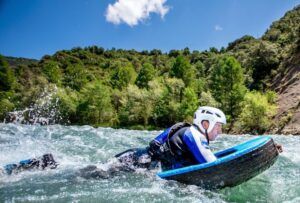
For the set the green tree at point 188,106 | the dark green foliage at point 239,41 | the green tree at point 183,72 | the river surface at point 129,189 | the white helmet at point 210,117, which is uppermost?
the dark green foliage at point 239,41

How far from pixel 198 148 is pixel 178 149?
0.39 m

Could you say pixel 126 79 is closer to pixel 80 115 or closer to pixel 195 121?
pixel 80 115

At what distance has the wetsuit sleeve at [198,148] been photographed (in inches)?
236

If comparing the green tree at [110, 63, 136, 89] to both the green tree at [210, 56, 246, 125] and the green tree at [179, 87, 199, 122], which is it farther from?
the green tree at [179, 87, 199, 122]

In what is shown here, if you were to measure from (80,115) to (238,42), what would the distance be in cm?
6886

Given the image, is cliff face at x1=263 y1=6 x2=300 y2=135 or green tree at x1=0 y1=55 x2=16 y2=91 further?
green tree at x1=0 y1=55 x2=16 y2=91

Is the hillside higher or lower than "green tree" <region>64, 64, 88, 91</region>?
lower

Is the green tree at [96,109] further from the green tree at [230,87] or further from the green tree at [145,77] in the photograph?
the green tree at [230,87]

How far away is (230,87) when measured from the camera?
46625mm

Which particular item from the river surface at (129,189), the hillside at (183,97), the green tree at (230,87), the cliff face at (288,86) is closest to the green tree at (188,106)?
the hillside at (183,97)

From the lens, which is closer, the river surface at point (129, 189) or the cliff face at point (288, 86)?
the river surface at point (129, 189)

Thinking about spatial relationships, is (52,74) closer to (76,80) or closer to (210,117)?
(76,80)

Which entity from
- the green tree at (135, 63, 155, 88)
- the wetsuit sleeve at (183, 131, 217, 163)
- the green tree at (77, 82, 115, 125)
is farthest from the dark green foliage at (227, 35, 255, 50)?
the wetsuit sleeve at (183, 131, 217, 163)

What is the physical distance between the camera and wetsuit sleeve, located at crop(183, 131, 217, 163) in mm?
5988
